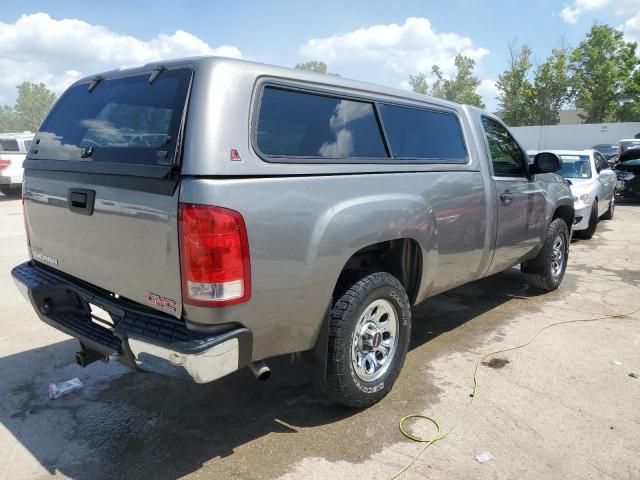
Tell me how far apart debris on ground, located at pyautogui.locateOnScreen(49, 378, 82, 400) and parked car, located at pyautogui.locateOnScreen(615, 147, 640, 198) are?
14308mm

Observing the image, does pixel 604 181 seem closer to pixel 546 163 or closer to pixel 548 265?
pixel 548 265

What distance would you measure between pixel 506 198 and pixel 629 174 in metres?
11.4

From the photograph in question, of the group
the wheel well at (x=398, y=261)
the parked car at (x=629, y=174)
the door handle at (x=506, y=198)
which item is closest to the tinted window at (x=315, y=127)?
the wheel well at (x=398, y=261)

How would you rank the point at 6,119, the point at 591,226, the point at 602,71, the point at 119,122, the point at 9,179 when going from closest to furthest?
the point at 119,122, the point at 591,226, the point at 9,179, the point at 602,71, the point at 6,119

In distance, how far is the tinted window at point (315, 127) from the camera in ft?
8.34

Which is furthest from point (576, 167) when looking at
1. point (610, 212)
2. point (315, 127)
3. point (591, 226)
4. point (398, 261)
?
point (315, 127)

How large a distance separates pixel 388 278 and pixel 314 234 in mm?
782

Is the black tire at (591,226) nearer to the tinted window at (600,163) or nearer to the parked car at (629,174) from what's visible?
the tinted window at (600,163)

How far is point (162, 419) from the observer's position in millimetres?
3092

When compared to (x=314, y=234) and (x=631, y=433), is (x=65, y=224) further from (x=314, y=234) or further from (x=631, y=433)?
(x=631, y=433)

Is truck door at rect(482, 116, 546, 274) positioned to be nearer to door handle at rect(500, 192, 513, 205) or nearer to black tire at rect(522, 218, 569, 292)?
door handle at rect(500, 192, 513, 205)

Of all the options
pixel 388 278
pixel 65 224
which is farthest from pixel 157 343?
pixel 388 278

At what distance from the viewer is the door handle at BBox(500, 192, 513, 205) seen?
168 inches

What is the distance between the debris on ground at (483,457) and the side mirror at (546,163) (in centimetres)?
298
